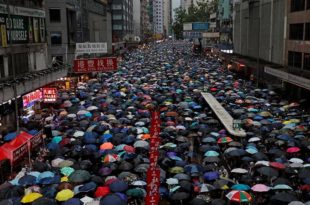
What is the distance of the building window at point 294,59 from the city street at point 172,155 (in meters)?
6.07

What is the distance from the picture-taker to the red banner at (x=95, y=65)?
39.3 metres

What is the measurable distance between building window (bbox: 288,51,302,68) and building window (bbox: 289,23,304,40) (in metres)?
1.44

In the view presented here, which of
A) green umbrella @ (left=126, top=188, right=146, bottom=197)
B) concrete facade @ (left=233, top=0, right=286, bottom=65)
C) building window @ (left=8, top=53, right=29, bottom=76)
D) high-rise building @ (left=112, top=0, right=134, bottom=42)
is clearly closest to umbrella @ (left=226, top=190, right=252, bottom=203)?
green umbrella @ (left=126, top=188, right=146, bottom=197)

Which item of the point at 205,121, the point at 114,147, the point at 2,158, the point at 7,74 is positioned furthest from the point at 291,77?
the point at 2,158

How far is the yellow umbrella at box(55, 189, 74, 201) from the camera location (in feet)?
51.0

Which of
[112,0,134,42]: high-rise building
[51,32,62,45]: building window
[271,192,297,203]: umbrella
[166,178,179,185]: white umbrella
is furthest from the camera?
[112,0,134,42]: high-rise building

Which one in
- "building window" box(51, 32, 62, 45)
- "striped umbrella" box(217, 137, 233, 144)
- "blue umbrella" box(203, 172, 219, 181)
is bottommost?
"blue umbrella" box(203, 172, 219, 181)

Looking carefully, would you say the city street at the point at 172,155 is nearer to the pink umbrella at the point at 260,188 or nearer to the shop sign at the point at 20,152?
the pink umbrella at the point at 260,188

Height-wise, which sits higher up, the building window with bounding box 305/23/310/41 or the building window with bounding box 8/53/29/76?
the building window with bounding box 305/23/310/41

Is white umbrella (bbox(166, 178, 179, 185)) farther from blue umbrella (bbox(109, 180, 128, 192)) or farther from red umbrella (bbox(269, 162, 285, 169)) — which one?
red umbrella (bbox(269, 162, 285, 169))

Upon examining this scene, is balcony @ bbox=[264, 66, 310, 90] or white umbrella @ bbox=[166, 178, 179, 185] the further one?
balcony @ bbox=[264, 66, 310, 90]

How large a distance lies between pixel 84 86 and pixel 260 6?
25407mm

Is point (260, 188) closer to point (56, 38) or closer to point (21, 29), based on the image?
point (21, 29)

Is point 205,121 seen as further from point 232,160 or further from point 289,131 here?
point 232,160
